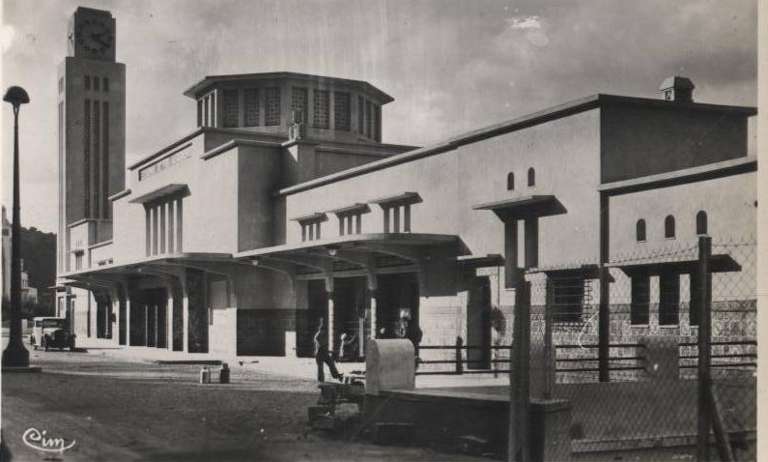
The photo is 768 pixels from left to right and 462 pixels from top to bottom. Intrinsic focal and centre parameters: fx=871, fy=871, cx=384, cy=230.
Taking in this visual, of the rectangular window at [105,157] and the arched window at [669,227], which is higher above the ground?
the rectangular window at [105,157]

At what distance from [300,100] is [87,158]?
1094 inches

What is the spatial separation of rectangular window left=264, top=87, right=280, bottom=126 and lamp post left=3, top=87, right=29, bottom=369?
1832cm

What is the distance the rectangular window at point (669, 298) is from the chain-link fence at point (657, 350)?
21mm

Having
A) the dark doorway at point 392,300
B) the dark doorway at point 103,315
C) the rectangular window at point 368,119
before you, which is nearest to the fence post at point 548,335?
the dark doorway at point 392,300

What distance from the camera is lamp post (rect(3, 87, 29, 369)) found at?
1252 cm

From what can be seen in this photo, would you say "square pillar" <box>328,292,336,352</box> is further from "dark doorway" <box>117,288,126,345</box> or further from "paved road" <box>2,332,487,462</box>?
"dark doorway" <box>117,288,126,345</box>

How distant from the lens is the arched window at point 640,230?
17.5 m

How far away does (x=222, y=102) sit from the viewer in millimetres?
39312

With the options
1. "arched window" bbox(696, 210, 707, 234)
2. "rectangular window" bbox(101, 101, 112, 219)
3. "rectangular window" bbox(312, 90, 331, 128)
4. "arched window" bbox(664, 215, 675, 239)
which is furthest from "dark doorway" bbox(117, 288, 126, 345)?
"arched window" bbox(696, 210, 707, 234)

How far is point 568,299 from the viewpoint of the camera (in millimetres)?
19391

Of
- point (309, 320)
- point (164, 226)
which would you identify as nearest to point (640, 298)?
point (309, 320)

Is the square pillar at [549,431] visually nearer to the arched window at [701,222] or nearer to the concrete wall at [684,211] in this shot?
the concrete wall at [684,211]

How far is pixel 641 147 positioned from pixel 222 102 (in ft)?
79.6

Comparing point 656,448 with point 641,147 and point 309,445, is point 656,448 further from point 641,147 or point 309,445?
point 641,147
